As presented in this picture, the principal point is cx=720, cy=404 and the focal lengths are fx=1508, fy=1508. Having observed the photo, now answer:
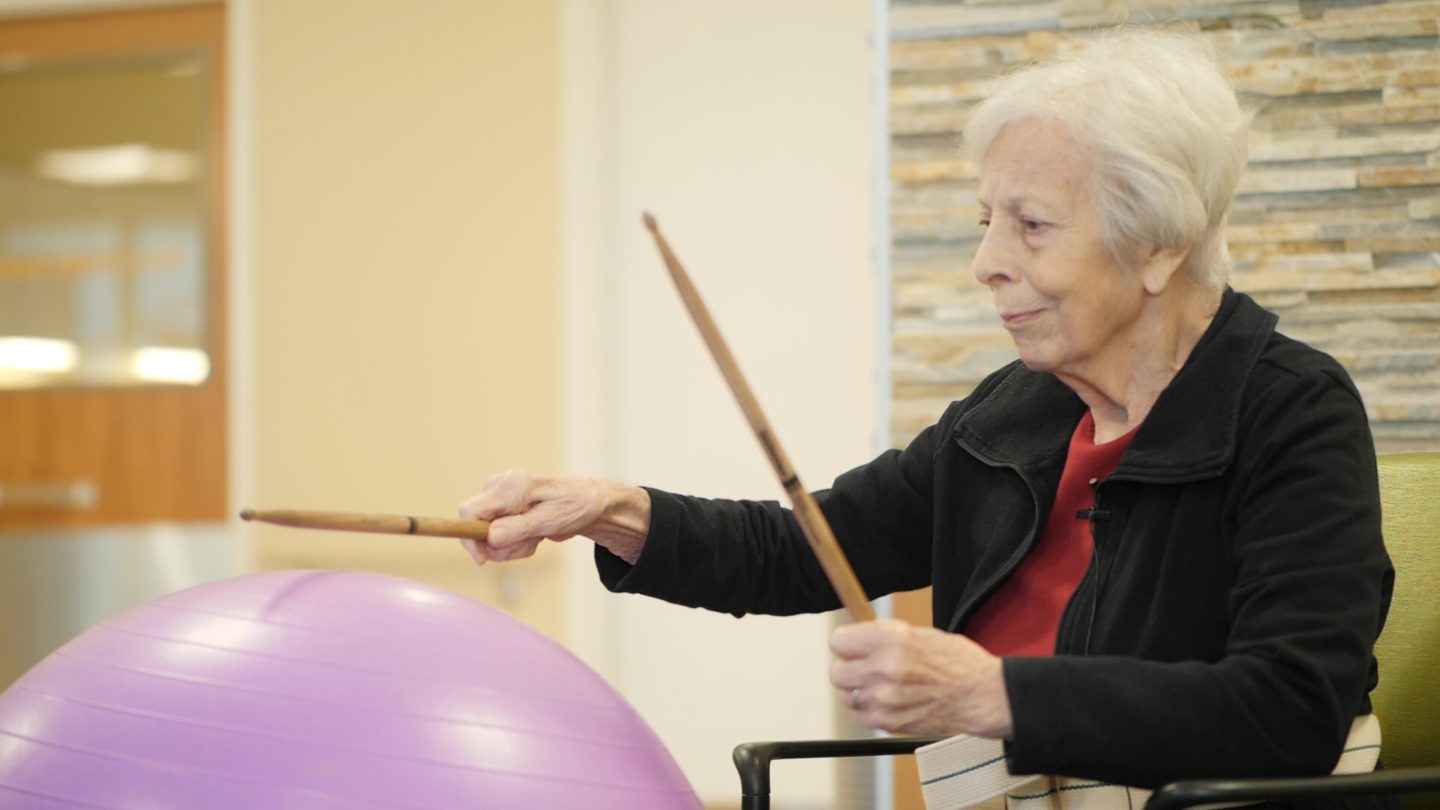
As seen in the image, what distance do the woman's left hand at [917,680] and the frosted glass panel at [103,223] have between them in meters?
3.25

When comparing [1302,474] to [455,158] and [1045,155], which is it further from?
[455,158]

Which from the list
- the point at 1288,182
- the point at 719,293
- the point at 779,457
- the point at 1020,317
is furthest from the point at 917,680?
the point at 719,293

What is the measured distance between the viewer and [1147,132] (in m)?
1.35

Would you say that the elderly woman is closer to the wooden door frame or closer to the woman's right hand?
the woman's right hand

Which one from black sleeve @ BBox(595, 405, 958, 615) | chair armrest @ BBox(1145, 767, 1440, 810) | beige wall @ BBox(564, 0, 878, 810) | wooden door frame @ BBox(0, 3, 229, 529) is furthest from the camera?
wooden door frame @ BBox(0, 3, 229, 529)

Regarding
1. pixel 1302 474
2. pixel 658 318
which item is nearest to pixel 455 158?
pixel 658 318

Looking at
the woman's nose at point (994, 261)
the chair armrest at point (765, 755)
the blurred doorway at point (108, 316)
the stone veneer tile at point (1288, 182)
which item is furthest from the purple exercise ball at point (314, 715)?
the blurred doorway at point (108, 316)

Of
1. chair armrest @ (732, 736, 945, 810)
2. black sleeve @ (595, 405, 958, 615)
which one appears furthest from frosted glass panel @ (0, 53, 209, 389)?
chair armrest @ (732, 736, 945, 810)

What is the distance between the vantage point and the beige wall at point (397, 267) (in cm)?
364

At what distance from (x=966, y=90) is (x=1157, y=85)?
3.36ft

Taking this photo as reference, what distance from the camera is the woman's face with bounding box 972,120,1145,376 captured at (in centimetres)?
138

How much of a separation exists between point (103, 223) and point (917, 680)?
356 centimetres

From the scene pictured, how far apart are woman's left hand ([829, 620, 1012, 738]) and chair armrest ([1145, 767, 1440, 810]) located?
13 cm

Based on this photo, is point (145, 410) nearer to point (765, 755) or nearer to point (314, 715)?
point (765, 755)
